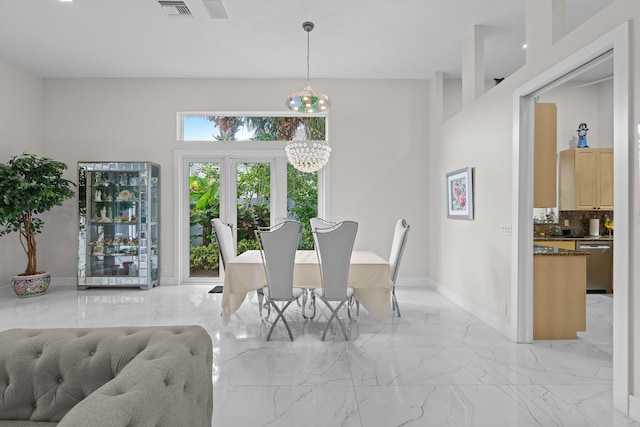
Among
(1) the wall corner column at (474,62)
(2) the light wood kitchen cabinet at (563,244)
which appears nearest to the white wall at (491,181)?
(1) the wall corner column at (474,62)

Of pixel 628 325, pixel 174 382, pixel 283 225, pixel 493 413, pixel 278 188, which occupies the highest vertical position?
pixel 278 188

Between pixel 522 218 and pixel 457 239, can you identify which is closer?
pixel 522 218

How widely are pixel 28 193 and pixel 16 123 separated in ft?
4.04

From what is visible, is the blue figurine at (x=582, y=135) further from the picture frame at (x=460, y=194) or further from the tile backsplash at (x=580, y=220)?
the picture frame at (x=460, y=194)

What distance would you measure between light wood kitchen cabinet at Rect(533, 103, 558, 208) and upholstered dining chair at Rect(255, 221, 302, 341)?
2.20 meters

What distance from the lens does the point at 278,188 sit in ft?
19.3

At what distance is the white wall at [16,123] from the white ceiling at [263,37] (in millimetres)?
230

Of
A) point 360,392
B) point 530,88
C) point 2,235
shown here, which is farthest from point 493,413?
point 2,235

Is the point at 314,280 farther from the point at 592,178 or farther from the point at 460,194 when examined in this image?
the point at 592,178

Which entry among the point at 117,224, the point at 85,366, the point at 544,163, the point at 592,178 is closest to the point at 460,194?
the point at 544,163

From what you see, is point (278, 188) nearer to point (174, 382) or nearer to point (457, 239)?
point (457, 239)

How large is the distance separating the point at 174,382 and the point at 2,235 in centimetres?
544

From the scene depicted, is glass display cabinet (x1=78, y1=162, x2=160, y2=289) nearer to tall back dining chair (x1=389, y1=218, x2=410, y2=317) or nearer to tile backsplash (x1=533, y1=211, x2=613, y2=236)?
tall back dining chair (x1=389, y1=218, x2=410, y2=317)

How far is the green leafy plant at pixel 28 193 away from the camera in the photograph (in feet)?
15.4
